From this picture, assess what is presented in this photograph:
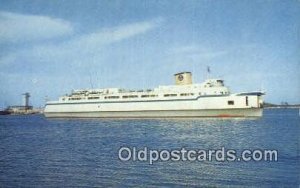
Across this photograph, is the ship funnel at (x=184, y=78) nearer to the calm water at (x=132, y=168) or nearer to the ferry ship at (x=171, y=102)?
the ferry ship at (x=171, y=102)

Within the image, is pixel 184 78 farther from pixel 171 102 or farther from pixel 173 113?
pixel 173 113

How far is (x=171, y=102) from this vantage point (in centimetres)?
2292

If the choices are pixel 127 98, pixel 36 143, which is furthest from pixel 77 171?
pixel 127 98

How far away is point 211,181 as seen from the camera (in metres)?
7.19

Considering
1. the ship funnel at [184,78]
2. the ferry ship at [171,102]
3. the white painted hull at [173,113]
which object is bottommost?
the white painted hull at [173,113]

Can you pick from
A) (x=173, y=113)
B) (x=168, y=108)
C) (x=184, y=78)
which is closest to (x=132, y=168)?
(x=173, y=113)

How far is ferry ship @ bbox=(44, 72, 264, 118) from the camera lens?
69.9ft

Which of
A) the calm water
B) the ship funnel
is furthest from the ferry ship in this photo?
the calm water

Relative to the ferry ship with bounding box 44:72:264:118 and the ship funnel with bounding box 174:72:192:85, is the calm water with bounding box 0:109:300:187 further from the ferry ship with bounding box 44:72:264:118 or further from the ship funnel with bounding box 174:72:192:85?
the ship funnel with bounding box 174:72:192:85

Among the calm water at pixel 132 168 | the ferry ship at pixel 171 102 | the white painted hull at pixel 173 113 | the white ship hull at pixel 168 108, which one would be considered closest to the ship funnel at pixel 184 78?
the ferry ship at pixel 171 102

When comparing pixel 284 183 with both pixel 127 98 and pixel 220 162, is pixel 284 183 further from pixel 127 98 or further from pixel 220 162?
pixel 127 98

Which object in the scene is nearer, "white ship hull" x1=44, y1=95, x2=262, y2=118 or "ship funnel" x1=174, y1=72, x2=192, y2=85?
"white ship hull" x1=44, y1=95, x2=262, y2=118

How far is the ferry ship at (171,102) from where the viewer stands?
839 inches

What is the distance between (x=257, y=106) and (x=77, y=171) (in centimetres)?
1431
